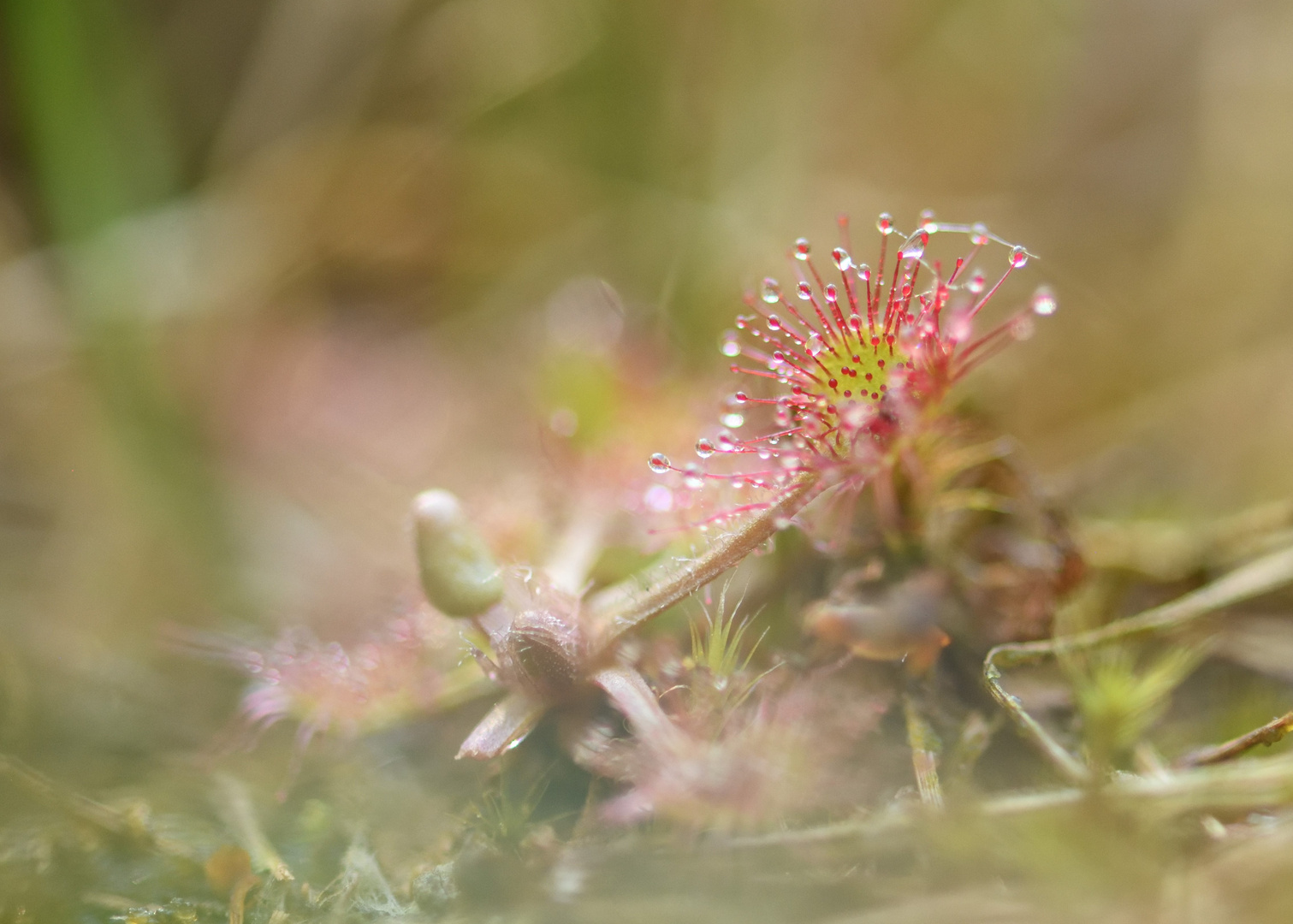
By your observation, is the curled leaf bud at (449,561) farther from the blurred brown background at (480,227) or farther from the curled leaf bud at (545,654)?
the blurred brown background at (480,227)

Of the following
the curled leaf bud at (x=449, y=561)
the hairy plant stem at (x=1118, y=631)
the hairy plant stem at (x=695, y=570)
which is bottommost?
the hairy plant stem at (x=1118, y=631)

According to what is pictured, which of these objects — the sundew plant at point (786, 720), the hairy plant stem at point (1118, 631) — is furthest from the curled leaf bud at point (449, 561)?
the hairy plant stem at point (1118, 631)

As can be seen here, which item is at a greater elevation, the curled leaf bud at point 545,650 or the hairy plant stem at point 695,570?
the hairy plant stem at point 695,570

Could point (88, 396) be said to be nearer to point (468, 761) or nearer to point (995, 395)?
point (468, 761)

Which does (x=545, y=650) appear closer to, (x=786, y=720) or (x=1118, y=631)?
(x=786, y=720)

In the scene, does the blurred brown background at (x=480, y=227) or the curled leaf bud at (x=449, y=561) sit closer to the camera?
the curled leaf bud at (x=449, y=561)

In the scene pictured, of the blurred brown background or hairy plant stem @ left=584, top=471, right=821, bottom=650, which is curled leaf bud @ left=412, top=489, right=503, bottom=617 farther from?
the blurred brown background
